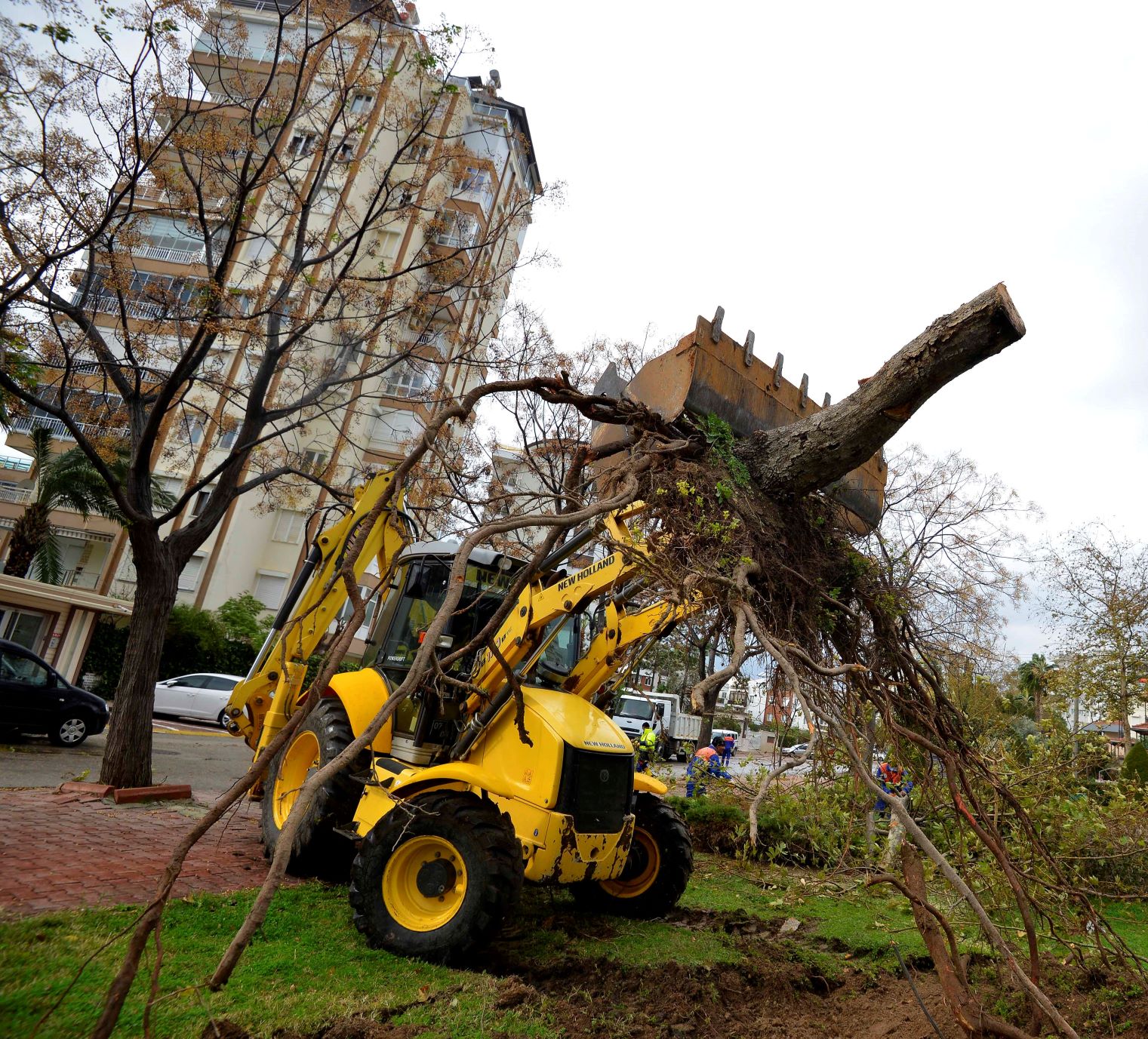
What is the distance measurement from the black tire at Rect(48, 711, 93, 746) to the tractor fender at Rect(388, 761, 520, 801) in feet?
35.5

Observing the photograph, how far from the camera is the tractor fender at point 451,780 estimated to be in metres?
5.55

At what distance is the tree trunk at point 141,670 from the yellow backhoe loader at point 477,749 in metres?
2.73

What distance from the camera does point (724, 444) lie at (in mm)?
5141

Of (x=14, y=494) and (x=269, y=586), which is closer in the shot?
(x=269, y=586)

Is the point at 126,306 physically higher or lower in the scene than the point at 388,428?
lower

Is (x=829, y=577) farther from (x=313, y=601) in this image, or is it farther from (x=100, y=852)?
(x=100, y=852)

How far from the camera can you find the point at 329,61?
463 inches

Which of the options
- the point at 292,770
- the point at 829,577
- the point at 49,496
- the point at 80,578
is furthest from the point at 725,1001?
the point at 80,578

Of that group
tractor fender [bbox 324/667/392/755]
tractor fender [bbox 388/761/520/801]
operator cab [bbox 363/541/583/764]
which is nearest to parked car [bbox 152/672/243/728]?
tractor fender [bbox 324/667/392/755]

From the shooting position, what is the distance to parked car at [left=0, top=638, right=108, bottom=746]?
42.2 feet

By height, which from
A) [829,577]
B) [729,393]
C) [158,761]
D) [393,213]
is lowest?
[158,761]

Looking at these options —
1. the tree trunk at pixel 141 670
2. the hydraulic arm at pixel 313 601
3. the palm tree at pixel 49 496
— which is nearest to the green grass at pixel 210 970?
the hydraulic arm at pixel 313 601

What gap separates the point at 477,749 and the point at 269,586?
25.6m

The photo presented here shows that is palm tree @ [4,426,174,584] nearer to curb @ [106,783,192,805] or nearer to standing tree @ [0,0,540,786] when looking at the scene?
standing tree @ [0,0,540,786]
